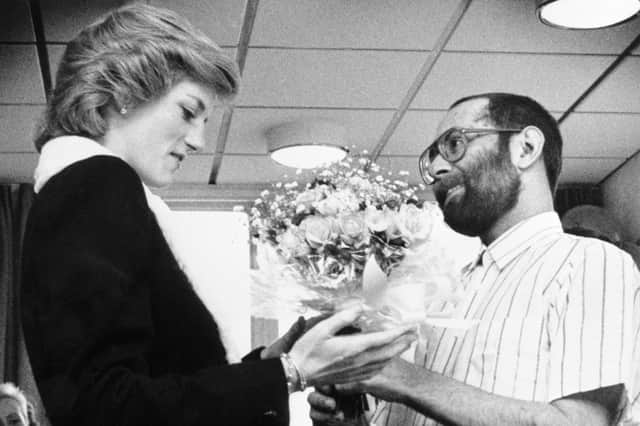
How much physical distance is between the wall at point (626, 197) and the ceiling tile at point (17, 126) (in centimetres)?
403

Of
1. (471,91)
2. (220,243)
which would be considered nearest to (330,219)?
(471,91)

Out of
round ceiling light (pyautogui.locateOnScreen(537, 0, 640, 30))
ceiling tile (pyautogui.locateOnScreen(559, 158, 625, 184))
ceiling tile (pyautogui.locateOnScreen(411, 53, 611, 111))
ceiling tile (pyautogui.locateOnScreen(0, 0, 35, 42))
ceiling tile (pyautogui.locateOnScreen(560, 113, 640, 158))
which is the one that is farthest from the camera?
ceiling tile (pyautogui.locateOnScreen(559, 158, 625, 184))

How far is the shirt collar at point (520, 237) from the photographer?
7.16 feet

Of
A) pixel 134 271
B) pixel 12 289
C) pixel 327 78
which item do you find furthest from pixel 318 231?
pixel 12 289

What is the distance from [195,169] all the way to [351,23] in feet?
8.23

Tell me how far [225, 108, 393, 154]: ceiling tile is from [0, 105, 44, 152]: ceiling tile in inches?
45.3

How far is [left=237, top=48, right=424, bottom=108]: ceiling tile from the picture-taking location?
4.53 meters

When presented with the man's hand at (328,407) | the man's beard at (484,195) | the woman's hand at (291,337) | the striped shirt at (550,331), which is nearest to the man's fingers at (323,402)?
the man's hand at (328,407)

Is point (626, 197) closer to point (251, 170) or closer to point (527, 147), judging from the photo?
point (251, 170)

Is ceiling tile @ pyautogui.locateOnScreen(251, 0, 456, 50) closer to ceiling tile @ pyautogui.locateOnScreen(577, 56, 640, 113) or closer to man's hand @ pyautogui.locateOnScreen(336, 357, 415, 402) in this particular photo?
ceiling tile @ pyautogui.locateOnScreen(577, 56, 640, 113)

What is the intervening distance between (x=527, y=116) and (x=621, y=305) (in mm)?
697

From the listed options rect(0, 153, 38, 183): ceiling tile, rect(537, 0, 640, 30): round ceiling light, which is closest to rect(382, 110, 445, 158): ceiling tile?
rect(537, 0, 640, 30): round ceiling light

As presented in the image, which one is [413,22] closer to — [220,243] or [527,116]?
Answer: [527,116]

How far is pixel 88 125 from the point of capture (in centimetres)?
149
